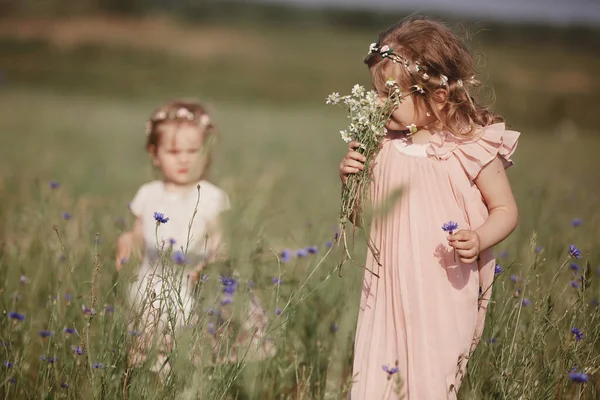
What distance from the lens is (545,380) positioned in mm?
2422

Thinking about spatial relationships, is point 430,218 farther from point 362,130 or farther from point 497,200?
point 362,130

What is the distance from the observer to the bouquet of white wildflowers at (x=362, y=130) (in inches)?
90.4

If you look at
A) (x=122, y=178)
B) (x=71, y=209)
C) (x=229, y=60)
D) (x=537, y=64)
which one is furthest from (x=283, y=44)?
(x=71, y=209)

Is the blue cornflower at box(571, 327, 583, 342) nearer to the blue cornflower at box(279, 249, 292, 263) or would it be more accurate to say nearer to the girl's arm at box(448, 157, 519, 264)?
the girl's arm at box(448, 157, 519, 264)

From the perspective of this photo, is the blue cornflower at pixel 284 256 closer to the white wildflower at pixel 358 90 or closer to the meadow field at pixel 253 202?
the meadow field at pixel 253 202

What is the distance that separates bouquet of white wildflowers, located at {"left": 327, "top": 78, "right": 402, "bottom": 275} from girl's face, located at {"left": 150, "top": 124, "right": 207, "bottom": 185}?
1493mm

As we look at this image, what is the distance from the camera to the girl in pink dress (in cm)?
237

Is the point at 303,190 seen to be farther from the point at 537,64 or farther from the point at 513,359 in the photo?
the point at 537,64

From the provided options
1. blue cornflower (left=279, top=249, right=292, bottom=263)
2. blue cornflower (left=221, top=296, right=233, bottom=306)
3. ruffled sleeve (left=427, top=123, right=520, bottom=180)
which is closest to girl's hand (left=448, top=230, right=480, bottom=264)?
ruffled sleeve (left=427, top=123, right=520, bottom=180)

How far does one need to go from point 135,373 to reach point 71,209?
11.3 feet

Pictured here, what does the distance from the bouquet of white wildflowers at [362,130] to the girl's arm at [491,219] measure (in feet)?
1.01

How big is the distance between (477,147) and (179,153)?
6.07 feet

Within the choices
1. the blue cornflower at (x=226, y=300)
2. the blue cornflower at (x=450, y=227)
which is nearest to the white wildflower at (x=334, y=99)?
the blue cornflower at (x=450, y=227)

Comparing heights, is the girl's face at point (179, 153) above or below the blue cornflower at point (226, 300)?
above
